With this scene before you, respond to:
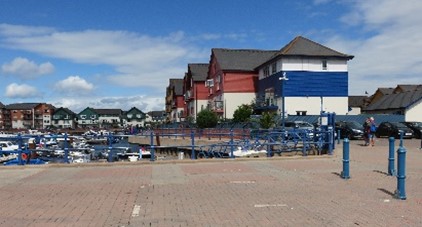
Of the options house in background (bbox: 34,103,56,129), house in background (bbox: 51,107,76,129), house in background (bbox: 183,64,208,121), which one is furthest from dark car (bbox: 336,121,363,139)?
house in background (bbox: 34,103,56,129)

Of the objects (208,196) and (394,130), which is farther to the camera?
(394,130)

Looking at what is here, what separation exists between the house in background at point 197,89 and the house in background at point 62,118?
8891 cm

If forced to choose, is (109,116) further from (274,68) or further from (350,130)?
(350,130)

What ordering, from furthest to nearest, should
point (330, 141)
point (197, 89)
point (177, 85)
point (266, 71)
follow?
point (177, 85) < point (197, 89) < point (266, 71) < point (330, 141)

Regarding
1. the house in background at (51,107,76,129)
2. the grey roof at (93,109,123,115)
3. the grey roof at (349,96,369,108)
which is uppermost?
the grey roof at (349,96,369,108)

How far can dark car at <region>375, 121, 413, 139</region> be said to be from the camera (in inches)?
1357

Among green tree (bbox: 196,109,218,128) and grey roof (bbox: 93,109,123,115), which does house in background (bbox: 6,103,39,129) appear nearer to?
grey roof (bbox: 93,109,123,115)

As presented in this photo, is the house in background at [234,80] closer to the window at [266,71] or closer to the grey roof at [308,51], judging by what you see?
the window at [266,71]

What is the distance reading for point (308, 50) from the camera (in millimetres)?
51000

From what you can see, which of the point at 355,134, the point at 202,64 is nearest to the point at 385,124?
the point at 355,134

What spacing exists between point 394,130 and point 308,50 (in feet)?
58.4

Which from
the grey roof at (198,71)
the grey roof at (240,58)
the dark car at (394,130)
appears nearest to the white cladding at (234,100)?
the grey roof at (240,58)

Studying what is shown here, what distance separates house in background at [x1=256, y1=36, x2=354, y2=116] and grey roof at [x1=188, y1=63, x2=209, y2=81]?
25.2 m

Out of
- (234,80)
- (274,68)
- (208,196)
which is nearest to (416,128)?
(274,68)
